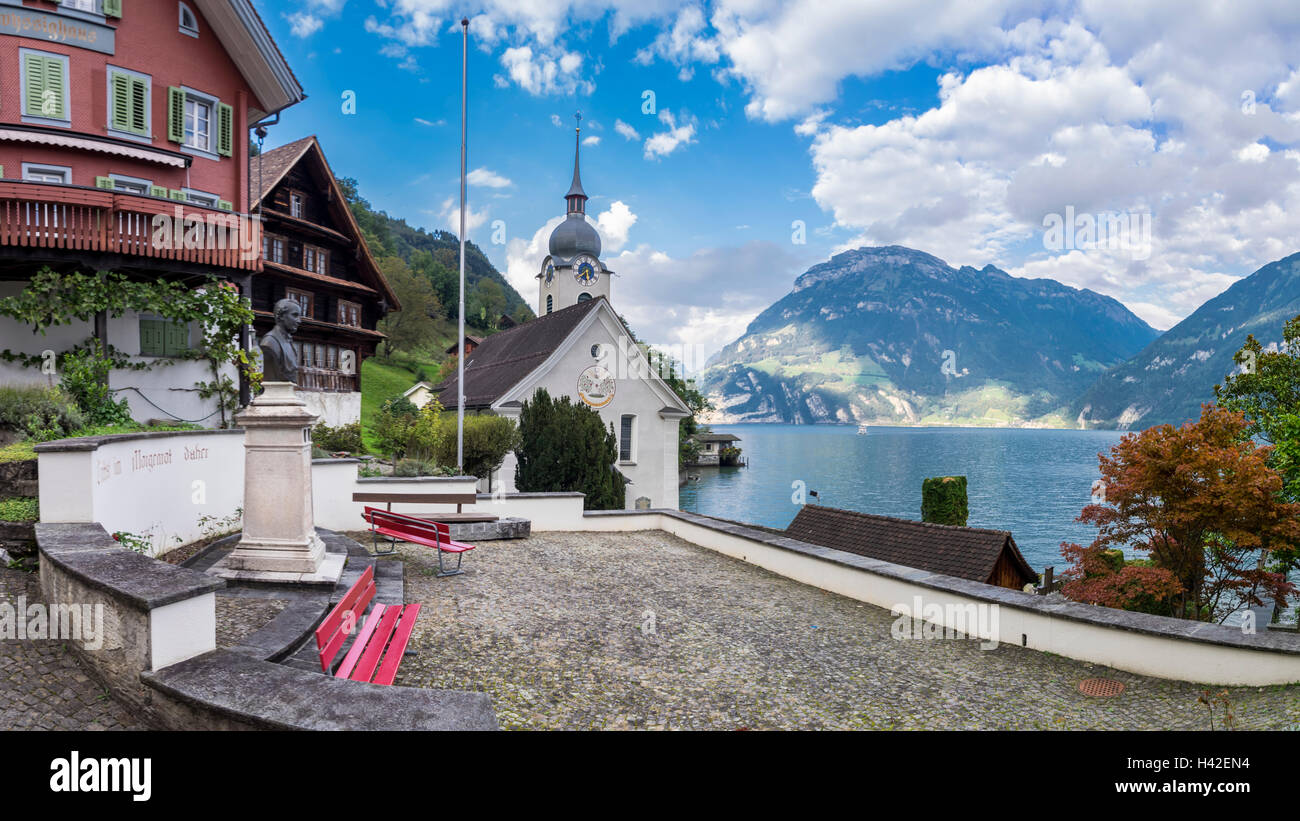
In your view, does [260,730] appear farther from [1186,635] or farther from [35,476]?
[1186,635]

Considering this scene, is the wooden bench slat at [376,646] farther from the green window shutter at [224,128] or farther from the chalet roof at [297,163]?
the chalet roof at [297,163]

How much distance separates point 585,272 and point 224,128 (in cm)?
2801

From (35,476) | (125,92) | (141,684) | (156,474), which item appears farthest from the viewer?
(125,92)

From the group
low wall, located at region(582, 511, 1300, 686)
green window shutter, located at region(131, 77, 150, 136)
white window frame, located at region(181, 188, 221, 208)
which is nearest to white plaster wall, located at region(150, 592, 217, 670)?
low wall, located at region(582, 511, 1300, 686)

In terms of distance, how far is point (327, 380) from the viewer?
30.2 metres

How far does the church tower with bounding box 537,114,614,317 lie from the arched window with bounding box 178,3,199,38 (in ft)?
89.5

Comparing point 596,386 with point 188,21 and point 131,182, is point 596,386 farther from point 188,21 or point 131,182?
point 188,21

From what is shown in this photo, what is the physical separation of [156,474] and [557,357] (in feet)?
65.5

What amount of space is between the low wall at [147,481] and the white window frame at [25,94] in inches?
352

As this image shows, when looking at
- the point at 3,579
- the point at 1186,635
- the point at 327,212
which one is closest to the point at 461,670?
the point at 3,579

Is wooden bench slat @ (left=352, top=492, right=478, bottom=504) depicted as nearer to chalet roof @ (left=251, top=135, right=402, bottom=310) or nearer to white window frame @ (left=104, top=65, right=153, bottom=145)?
white window frame @ (left=104, top=65, right=153, bottom=145)

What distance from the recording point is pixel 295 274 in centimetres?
2645

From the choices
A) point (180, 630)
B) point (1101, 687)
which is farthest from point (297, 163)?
point (1101, 687)

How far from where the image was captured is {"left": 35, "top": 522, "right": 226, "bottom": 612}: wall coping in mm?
3867
